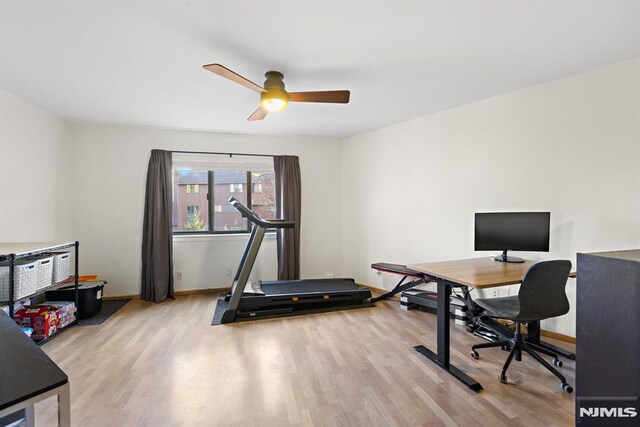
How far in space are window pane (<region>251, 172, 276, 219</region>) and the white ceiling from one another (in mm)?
1565

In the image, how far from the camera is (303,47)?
2047 millimetres

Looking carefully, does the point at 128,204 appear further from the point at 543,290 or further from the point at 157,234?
the point at 543,290

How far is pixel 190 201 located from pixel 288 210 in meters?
1.47

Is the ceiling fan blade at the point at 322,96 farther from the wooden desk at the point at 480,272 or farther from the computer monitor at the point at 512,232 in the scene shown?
the computer monitor at the point at 512,232

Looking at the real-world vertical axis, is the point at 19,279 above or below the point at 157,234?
below

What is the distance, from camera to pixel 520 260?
2729 millimetres

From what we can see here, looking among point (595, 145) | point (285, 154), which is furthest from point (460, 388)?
point (285, 154)

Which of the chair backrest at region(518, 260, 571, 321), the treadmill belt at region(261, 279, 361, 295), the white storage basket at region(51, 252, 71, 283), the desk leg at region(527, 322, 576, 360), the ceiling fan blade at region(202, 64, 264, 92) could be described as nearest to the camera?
the ceiling fan blade at region(202, 64, 264, 92)

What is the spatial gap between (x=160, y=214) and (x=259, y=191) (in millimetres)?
1434

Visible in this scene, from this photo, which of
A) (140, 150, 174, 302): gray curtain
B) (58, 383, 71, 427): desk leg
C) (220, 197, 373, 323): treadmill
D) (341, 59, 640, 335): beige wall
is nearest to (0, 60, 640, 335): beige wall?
(341, 59, 640, 335): beige wall

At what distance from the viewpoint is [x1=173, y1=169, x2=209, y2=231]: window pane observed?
429cm

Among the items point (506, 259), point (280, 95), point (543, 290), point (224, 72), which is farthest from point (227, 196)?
point (543, 290)

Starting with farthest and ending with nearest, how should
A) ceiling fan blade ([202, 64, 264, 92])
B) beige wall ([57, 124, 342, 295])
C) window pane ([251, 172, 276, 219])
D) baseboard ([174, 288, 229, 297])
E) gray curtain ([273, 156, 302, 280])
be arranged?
window pane ([251, 172, 276, 219])
gray curtain ([273, 156, 302, 280])
baseboard ([174, 288, 229, 297])
beige wall ([57, 124, 342, 295])
ceiling fan blade ([202, 64, 264, 92])

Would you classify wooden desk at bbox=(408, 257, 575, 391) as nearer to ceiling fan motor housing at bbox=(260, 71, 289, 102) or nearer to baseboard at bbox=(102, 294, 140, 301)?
ceiling fan motor housing at bbox=(260, 71, 289, 102)
